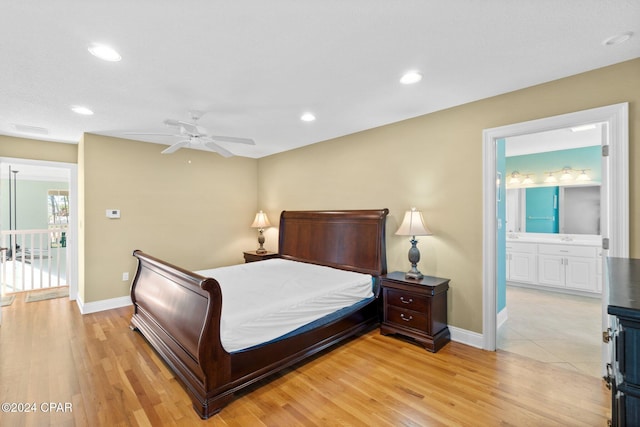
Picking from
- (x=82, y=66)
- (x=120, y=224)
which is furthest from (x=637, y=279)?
(x=120, y=224)

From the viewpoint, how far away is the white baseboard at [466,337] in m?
2.97

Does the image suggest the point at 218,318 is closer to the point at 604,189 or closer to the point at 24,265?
the point at 604,189

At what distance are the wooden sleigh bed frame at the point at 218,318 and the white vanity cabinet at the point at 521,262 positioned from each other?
3.31m

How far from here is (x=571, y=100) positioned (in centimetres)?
246

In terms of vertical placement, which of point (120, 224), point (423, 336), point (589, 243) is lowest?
point (423, 336)

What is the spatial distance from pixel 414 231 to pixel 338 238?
4.18ft

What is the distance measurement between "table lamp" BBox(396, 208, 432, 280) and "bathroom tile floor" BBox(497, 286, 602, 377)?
1.11 meters

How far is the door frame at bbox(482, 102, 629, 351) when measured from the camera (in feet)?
7.23

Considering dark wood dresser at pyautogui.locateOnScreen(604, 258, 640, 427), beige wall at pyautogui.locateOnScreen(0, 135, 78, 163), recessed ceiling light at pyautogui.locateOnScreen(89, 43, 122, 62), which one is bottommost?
dark wood dresser at pyautogui.locateOnScreen(604, 258, 640, 427)

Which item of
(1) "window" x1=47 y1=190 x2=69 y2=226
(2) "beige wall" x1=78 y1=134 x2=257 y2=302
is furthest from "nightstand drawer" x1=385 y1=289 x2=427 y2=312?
(1) "window" x1=47 y1=190 x2=69 y2=226

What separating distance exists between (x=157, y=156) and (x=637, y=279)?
5.38m

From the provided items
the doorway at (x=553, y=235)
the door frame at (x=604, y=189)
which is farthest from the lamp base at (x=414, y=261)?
the doorway at (x=553, y=235)

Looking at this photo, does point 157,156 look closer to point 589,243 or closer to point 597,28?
point 597,28

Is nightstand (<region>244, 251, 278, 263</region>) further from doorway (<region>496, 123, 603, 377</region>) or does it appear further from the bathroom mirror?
the bathroom mirror
